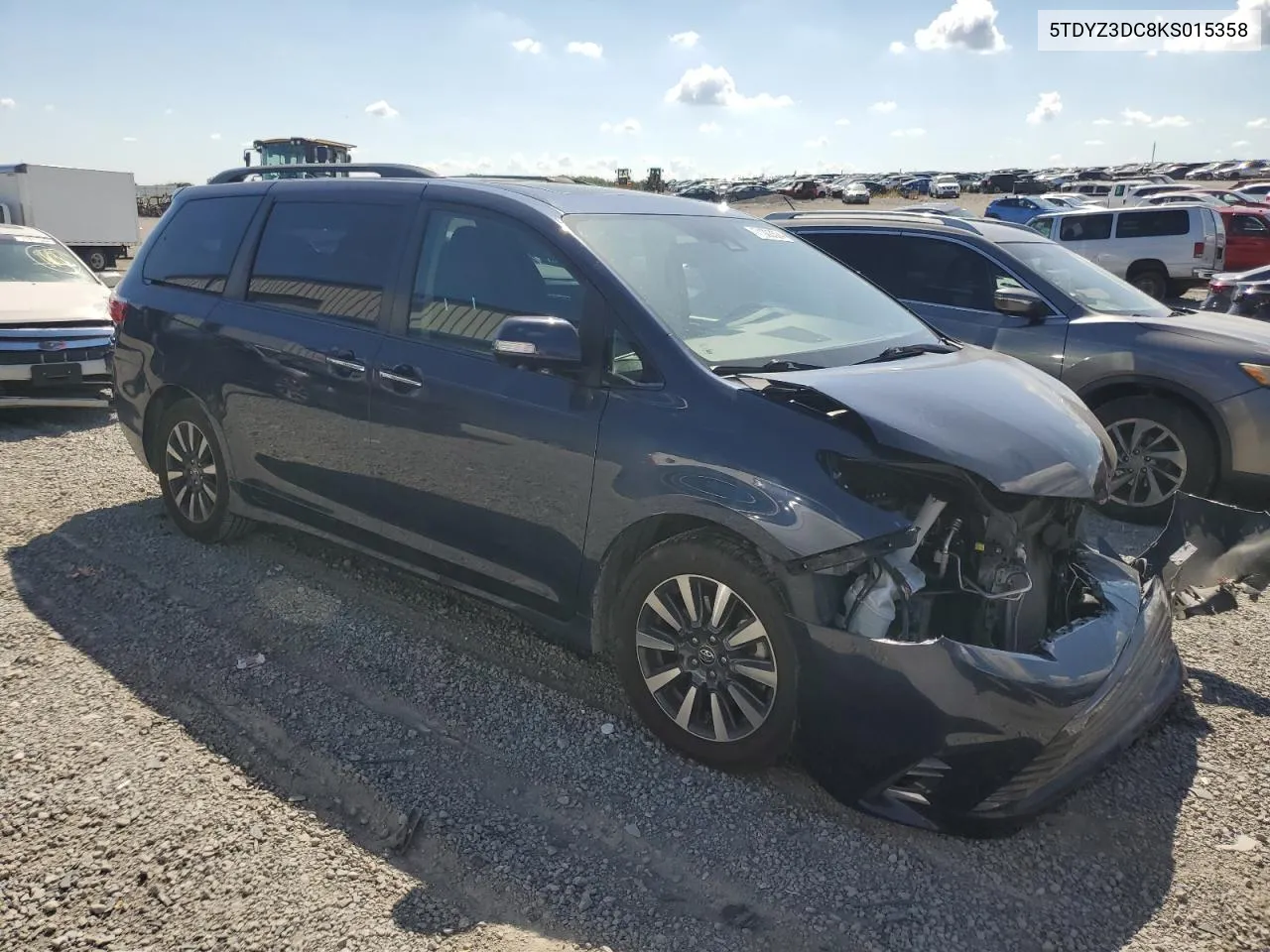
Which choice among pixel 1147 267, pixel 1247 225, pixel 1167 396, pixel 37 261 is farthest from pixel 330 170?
pixel 1247 225

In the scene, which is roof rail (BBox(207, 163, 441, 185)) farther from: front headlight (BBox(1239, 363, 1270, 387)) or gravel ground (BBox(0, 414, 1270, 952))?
front headlight (BBox(1239, 363, 1270, 387))

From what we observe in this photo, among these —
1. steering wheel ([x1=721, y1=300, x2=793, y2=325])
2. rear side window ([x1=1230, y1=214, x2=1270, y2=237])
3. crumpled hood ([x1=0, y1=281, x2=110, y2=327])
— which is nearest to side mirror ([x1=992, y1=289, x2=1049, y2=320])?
steering wheel ([x1=721, y1=300, x2=793, y2=325])

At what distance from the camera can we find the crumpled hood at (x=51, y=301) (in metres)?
7.86

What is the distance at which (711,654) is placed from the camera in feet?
A: 10.2

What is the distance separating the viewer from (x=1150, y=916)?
2615mm

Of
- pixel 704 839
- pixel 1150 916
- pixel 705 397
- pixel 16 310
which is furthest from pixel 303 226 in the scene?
pixel 16 310

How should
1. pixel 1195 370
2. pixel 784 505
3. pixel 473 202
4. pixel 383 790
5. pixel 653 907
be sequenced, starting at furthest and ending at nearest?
pixel 1195 370, pixel 473 202, pixel 383 790, pixel 784 505, pixel 653 907

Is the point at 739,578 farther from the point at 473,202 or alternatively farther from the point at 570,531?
the point at 473,202

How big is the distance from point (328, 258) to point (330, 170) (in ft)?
2.89

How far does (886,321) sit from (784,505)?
60.3 inches

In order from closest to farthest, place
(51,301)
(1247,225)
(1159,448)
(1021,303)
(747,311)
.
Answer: (747,311) < (1159,448) < (1021,303) < (51,301) < (1247,225)

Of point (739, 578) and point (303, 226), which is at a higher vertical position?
point (303, 226)

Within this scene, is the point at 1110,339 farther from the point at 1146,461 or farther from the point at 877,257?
the point at 877,257

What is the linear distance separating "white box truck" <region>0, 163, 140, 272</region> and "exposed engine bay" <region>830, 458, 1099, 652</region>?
24089mm
